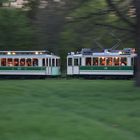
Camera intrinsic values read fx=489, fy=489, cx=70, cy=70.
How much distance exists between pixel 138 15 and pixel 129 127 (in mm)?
12502

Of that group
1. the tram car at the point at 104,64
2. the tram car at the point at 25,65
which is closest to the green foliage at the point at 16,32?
the tram car at the point at 25,65

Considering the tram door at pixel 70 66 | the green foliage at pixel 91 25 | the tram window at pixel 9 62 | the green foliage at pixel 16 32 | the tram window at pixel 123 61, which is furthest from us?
the tram door at pixel 70 66

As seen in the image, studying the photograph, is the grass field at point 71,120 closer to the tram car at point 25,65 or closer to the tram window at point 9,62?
the tram car at point 25,65

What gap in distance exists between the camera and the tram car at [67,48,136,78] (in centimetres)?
5256

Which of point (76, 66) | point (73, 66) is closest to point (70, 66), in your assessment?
point (73, 66)

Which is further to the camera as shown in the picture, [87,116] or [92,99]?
[92,99]

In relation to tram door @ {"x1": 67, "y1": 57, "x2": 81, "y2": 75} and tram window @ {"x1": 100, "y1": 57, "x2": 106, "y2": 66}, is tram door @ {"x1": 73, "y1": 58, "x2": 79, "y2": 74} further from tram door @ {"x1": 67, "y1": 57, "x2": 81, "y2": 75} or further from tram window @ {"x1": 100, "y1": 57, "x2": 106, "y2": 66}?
tram window @ {"x1": 100, "y1": 57, "x2": 106, "y2": 66}

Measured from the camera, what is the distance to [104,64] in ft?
175

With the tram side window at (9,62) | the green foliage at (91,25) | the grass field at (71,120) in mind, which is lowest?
the grass field at (71,120)

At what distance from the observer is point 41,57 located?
53.8 metres

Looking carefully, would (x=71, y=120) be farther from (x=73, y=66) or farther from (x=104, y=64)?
(x=73, y=66)

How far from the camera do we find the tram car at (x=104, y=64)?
5256cm

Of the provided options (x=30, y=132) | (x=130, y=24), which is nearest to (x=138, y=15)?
(x=130, y=24)

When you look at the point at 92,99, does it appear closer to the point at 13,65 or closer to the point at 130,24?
the point at 130,24
